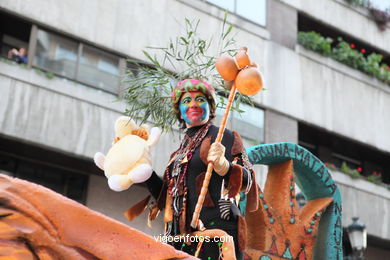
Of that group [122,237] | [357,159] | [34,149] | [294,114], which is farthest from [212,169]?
[357,159]

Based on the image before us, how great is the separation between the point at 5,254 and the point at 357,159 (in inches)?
653

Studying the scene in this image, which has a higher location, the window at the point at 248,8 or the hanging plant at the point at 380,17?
the hanging plant at the point at 380,17

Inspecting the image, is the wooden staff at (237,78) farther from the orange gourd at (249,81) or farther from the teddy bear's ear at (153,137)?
the teddy bear's ear at (153,137)

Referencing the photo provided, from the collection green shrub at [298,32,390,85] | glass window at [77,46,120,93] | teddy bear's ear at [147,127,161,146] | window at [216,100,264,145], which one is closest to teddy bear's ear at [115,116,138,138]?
teddy bear's ear at [147,127,161,146]

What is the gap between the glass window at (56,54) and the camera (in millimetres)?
11664

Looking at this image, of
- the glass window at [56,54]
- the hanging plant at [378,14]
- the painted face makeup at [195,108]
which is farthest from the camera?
the hanging plant at [378,14]

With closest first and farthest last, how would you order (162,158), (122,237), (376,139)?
(122,237) → (162,158) → (376,139)

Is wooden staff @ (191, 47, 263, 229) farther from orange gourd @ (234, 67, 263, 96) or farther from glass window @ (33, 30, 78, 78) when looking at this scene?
glass window @ (33, 30, 78, 78)

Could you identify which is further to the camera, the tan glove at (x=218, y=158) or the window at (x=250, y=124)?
the window at (x=250, y=124)

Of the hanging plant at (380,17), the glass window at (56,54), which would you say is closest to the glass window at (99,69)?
the glass window at (56,54)

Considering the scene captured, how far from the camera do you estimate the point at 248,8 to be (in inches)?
593

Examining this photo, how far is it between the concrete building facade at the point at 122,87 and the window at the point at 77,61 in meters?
0.02

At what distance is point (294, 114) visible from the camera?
14984mm

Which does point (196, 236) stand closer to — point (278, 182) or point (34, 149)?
point (278, 182)
